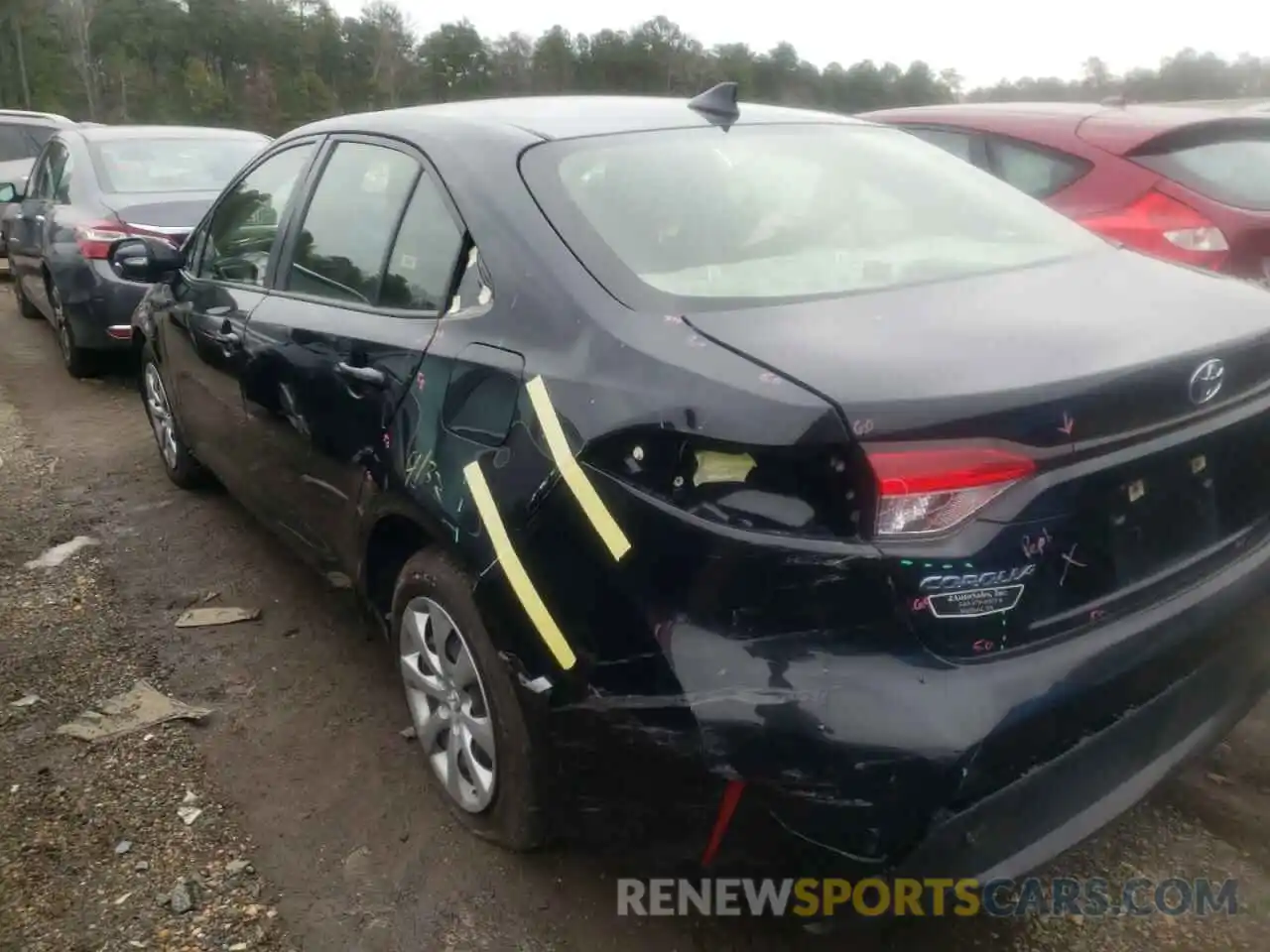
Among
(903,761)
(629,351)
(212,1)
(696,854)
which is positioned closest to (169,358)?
(629,351)

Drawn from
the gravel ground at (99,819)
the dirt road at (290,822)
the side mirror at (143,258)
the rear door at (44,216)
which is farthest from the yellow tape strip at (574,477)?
the rear door at (44,216)

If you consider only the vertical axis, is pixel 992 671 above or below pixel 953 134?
below

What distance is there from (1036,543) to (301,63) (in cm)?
5983

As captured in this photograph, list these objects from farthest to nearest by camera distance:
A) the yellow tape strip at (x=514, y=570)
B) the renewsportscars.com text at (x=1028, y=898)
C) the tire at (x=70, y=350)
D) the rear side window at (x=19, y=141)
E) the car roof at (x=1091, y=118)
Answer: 1. the rear side window at (x=19, y=141)
2. the tire at (x=70, y=350)
3. the car roof at (x=1091, y=118)
4. the renewsportscars.com text at (x=1028, y=898)
5. the yellow tape strip at (x=514, y=570)

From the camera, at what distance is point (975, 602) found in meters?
1.76

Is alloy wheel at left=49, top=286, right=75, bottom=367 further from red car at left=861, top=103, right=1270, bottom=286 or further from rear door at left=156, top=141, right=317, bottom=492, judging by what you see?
red car at left=861, top=103, right=1270, bottom=286

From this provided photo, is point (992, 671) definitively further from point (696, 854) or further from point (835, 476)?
point (696, 854)

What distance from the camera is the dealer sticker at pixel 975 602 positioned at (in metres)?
1.74

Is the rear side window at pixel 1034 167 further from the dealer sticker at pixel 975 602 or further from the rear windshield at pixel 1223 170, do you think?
the dealer sticker at pixel 975 602

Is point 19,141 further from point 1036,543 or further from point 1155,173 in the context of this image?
point 1036,543

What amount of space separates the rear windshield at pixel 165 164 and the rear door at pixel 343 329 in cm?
433

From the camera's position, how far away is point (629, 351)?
6.52 ft

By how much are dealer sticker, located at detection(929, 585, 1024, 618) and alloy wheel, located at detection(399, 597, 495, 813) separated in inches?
40.2

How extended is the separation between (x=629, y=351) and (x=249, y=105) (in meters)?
53.1
